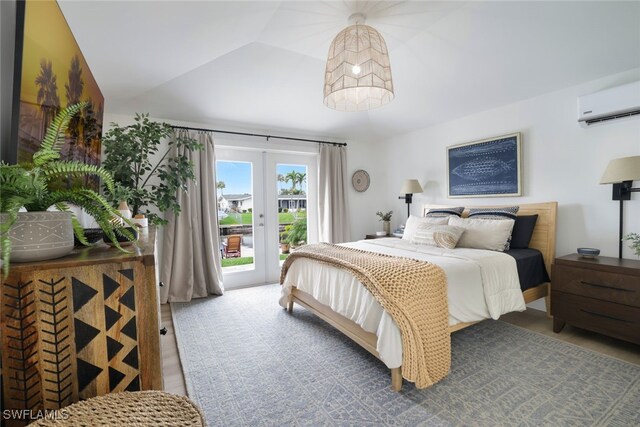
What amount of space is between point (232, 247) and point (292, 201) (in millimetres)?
1121

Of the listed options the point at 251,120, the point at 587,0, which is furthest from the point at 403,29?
the point at 251,120

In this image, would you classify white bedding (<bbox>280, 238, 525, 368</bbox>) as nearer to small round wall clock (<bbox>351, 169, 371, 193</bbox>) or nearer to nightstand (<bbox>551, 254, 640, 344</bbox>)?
nightstand (<bbox>551, 254, 640, 344</bbox>)

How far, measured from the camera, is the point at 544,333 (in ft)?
8.29

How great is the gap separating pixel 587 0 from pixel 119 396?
3.44 m

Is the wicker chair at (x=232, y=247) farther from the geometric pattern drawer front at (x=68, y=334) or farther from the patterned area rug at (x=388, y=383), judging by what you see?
the geometric pattern drawer front at (x=68, y=334)

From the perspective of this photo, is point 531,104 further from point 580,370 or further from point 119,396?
point 119,396

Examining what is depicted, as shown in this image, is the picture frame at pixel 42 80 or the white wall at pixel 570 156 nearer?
the picture frame at pixel 42 80

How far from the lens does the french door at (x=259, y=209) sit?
402cm

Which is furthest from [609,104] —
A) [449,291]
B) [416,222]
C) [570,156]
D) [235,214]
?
[235,214]

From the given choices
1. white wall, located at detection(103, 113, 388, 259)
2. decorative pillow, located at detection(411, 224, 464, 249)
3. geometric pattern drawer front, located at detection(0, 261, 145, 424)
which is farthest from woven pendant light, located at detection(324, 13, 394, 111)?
white wall, located at detection(103, 113, 388, 259)

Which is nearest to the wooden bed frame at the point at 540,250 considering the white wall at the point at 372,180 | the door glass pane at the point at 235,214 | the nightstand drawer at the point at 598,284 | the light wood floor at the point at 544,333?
the light wood floor at the point at 544,333

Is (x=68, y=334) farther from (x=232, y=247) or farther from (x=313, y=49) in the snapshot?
(x=232, y=247)

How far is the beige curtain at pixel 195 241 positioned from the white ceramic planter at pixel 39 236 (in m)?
2.73

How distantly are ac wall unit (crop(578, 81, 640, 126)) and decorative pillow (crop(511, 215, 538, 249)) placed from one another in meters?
1.00
